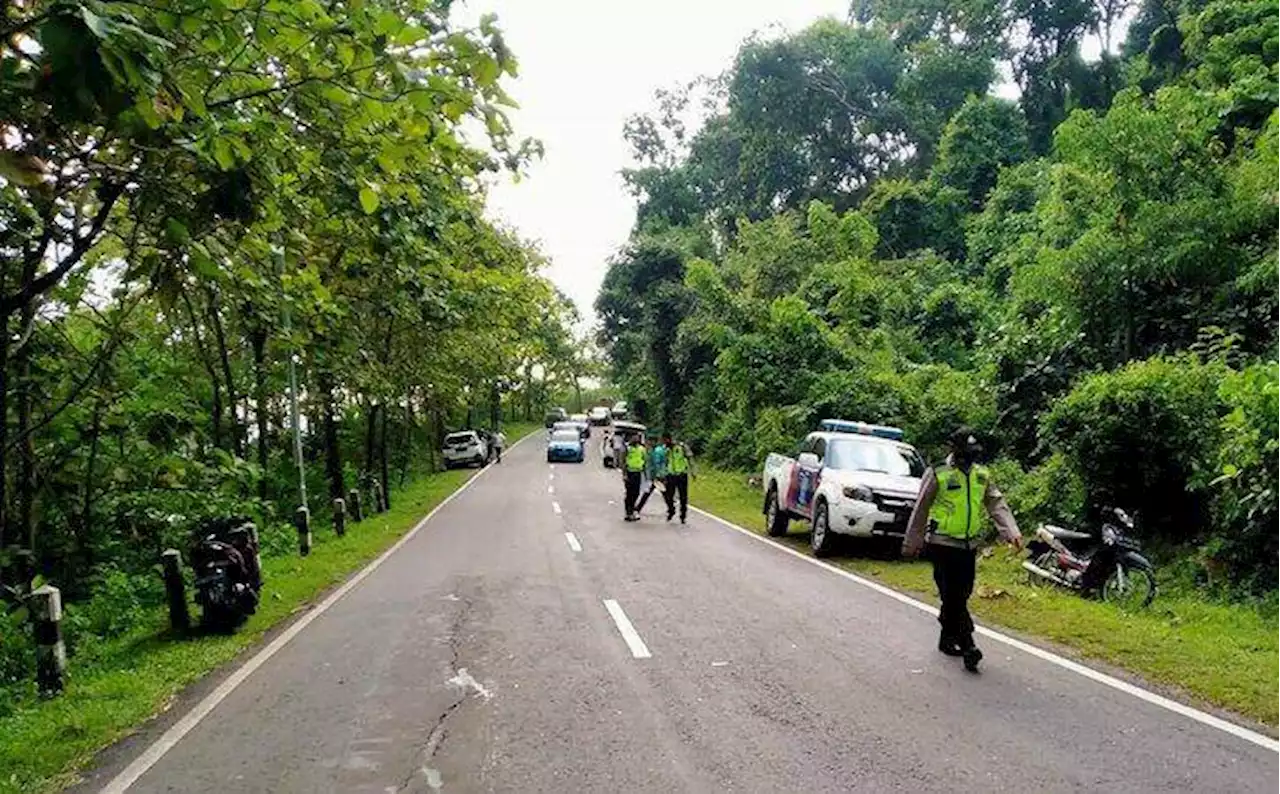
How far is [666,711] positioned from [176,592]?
5.89 m

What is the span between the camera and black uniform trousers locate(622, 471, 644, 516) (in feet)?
63.6

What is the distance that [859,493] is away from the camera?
13.6 meters

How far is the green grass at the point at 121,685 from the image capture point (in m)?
5.85

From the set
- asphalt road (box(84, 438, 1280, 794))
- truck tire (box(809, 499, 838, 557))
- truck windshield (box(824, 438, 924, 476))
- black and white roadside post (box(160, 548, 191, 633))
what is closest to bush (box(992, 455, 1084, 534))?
truck windshield (box(824, 438, 924, 476))

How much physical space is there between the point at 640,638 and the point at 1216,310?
11.7 meters


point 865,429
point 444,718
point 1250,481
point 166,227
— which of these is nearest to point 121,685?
point 444,718

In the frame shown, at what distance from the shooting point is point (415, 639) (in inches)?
343

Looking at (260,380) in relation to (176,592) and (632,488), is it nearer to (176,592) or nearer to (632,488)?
(632,488)

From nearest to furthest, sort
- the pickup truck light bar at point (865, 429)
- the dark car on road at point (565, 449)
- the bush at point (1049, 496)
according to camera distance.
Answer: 1. the bush at point (1049, 496)
2. the pickup truck light bar at point (865, 429)
3. the dark car on road at point (565, 449)

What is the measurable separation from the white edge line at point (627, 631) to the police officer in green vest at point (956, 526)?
2259 mm

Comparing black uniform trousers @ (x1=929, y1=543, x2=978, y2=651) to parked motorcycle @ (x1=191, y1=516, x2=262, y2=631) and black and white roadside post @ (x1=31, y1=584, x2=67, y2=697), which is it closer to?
parked motorcycle @ (x1=191, y1=516, x2=262, y2=631)

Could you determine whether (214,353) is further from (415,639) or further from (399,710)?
(399,710)

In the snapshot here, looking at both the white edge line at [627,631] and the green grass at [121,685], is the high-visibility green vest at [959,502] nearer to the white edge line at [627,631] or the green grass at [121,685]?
the white edge line at [627,631]

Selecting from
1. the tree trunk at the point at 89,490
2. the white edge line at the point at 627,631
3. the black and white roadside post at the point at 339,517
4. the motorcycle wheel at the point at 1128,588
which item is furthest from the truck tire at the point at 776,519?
the tree trunk at the point at 89,490
